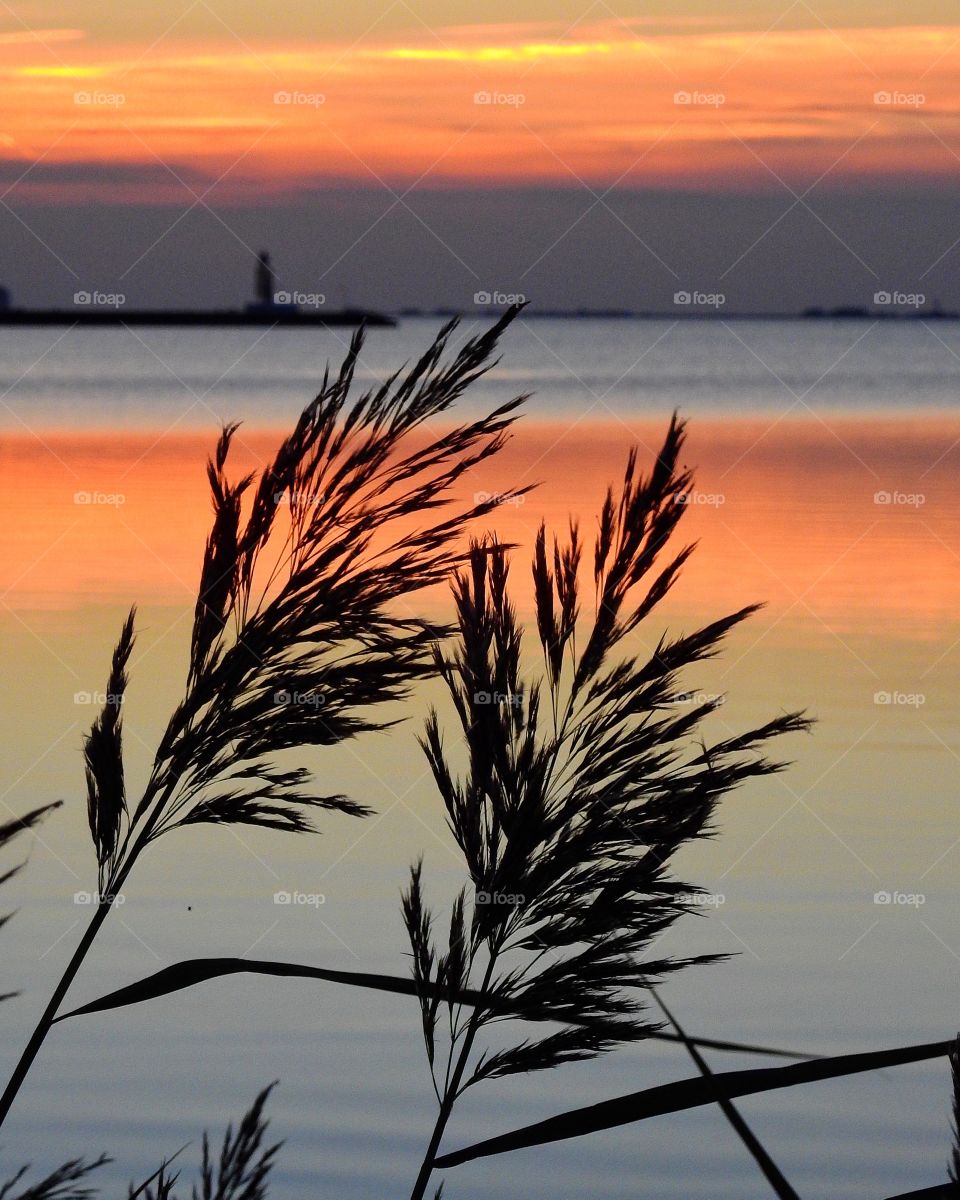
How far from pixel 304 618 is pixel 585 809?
52 cm

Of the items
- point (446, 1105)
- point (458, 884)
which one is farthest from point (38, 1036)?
point (458, 884)

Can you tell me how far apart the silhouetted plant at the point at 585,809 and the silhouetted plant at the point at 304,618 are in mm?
195

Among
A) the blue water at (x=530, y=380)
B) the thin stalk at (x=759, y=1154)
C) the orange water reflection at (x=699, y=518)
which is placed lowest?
the thin stalk at (x=759, y=1154)

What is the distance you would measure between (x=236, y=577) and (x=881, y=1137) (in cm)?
448

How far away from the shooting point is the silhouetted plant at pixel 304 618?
2.55 meters

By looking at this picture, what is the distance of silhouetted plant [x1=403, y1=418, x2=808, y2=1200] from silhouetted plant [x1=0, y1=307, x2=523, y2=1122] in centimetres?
19

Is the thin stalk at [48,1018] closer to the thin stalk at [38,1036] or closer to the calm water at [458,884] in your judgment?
the thin stalk at [38,1036]

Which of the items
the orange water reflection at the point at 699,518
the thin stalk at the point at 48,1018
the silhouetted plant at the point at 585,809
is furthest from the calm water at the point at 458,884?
the thin stalk at the point at 48,1018

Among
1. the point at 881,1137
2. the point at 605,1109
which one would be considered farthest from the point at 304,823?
the point at 881,1137

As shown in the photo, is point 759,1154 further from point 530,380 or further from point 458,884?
point 530,380

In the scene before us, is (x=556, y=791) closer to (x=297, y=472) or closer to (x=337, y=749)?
(x=297, y=472)

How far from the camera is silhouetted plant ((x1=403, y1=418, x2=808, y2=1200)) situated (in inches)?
102

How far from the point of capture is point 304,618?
2.59 meters

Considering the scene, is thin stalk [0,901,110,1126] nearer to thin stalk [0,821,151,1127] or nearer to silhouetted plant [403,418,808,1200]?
thin stalk [0,821,151,1127]
